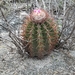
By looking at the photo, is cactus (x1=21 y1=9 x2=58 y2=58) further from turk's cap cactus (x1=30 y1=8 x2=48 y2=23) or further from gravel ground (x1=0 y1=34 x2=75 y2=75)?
gravel ground (x1=0 y1=34 x2=75 y2=75)

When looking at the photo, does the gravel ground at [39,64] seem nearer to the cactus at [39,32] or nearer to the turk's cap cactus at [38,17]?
the cactus at [39,32]

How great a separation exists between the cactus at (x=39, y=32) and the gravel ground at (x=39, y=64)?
0.18m

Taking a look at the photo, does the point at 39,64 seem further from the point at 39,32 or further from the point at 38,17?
the point at 38,17

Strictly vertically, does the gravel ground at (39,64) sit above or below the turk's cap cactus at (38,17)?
below

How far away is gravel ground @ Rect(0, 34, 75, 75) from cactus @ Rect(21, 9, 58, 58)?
0.59ft

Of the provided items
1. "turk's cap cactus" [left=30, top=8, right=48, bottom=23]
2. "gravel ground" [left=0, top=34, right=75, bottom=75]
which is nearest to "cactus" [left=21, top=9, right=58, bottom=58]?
"turk's cap cactus" [left=30, top=8, right=48, bottom=23]

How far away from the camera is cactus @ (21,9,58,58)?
2.80 m

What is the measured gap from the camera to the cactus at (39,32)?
280 cm

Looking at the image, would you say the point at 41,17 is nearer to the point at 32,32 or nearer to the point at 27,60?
the point at 32,32

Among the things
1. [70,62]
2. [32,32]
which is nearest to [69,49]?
[70,62]

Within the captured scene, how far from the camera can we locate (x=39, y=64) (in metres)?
3.09

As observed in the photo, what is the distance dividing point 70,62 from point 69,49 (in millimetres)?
275

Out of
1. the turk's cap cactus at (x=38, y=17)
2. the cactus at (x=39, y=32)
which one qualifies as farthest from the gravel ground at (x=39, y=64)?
the turk's cap cactus at (x=38, y=17)

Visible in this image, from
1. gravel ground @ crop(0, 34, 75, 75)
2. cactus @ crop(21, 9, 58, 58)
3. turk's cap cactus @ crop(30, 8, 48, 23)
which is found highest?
turk's cap cactus @ crop(30, 8, 48, 23)
